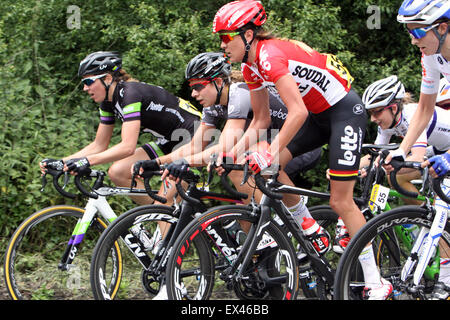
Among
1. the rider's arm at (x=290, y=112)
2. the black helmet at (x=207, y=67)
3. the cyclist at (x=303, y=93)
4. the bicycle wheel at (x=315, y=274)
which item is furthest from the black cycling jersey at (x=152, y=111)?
the rider's arm at (x=290, y=112)

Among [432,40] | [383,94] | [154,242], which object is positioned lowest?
[154,242]

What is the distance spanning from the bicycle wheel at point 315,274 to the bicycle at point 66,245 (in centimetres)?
133

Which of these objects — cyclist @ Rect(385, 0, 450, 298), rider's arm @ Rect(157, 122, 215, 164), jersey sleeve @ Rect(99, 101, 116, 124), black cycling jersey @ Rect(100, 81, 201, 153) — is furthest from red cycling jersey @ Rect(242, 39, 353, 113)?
jersey sleeve @ Rect(99, 101, 116, 124)

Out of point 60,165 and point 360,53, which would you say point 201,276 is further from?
point 360,53

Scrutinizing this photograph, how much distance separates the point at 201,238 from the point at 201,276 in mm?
313

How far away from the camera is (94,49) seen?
805 centimetres

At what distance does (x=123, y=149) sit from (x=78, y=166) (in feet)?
1.24

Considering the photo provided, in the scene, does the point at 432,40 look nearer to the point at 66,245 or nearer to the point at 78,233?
the point at 78,233

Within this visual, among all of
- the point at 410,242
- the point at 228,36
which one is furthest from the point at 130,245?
the point at 410,242

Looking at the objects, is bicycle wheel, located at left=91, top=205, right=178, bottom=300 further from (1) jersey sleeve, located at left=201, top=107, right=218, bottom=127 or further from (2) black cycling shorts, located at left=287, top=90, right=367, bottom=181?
(2) black cycling shorts, located at left=287, top=90, right=367, bottom=181

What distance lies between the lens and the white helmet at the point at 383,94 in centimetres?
491

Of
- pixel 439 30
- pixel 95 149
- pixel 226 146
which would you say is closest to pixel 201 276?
pixel 226 146

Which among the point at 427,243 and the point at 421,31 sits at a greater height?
the point at 421,31

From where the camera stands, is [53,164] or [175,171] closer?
[175,171]
